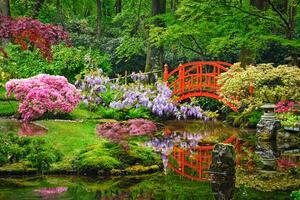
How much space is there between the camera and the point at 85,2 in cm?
4497

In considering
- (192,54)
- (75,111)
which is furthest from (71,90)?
(192,54)

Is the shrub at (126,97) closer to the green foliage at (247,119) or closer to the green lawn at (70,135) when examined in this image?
the green foliage at (247,119)

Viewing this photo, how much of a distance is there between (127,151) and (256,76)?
26.7 ft

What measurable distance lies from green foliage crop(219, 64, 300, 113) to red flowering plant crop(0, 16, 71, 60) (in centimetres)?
930

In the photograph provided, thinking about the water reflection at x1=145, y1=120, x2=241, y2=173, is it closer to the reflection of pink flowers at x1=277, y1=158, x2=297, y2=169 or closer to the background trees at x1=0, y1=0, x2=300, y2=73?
the reflection of pink flowers at x1=277, y1=158, x2=297, y2=169

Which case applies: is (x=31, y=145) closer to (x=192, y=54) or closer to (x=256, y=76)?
(x=256, y=76)

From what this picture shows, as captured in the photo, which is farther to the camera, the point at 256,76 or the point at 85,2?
the point at 85,2

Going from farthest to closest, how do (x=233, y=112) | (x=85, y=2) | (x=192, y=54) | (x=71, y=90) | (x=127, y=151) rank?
(x=85, y=2) < (x=192, y=54) < (x=233, y=112) < (x=71, y=90) < (x=127, y=151)

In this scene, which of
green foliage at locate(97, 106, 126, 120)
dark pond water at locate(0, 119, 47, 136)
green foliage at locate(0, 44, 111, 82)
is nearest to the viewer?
dark pond water at locate(0, 119, 47, 136)

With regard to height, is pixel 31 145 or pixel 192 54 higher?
pixel 192 54

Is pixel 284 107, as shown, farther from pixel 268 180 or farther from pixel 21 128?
pixel 21 128

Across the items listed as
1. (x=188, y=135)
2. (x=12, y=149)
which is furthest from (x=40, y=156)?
(x=188, y=135)

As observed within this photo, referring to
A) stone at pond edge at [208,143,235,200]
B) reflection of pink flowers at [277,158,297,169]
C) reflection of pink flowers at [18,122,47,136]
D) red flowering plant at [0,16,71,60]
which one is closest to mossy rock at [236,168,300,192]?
stone at pond edge at [208,143,235,200]

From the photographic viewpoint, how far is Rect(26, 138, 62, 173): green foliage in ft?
39.7
